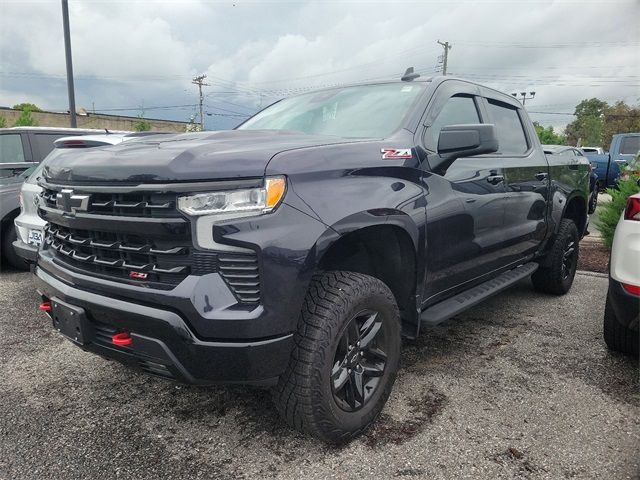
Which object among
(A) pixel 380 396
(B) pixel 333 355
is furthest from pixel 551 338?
(B) pixel 333 355

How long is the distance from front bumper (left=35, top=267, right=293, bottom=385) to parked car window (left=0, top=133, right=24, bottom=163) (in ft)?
19.3

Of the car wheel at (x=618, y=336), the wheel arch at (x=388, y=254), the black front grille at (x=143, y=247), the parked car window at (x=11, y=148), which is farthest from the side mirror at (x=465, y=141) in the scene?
the parked car window at (x=11, y=148)

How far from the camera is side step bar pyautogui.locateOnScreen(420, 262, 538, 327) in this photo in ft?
9.06

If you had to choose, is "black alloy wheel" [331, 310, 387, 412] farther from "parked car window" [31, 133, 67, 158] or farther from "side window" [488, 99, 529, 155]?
"parked car window" [31, 133, 67, 158]

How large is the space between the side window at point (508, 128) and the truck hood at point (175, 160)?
1.87 metres

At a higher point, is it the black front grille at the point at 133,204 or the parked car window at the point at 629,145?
the black front grille at the point at 133,204

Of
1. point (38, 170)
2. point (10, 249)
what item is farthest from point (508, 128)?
point (10, 249)

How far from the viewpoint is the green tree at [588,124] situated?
51.4 meters

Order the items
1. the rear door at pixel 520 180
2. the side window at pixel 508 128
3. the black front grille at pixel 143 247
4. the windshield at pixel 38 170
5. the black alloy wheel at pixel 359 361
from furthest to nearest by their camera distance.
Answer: the side window at pixel 508 128 → the rear door at pixel 520 180 → the windshield at pixel 38 170 → the black alloy wheel at pixel 359 361 → the black front grille at pixel 143 247

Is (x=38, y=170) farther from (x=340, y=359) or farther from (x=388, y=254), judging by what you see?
(x=340, y=359)

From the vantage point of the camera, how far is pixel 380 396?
8.05 ft

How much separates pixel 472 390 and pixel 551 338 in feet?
4.08

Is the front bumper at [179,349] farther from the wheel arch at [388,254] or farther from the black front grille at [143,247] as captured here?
the wheel arch at [388,254]

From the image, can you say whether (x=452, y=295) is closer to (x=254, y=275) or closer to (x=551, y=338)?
(x=551, y=338)
